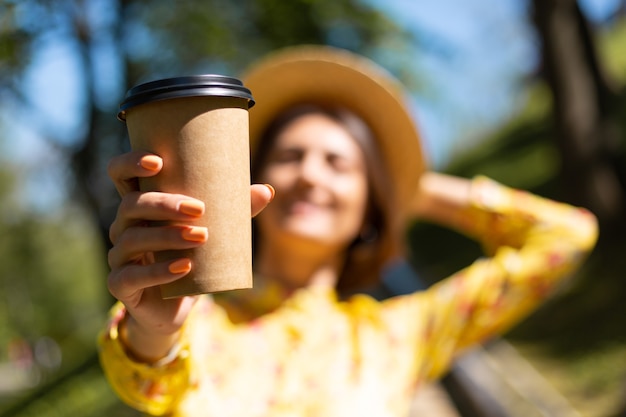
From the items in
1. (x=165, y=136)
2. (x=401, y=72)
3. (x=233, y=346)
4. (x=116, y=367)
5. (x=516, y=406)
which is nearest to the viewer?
(x=165, y=136)

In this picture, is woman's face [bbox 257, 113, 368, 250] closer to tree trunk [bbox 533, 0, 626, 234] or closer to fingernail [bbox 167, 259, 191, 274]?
fingernail [bbox 167, 259, 191, 274]

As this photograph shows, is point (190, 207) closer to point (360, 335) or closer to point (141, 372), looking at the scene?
point (141, 372)

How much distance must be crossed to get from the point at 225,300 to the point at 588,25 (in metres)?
7.45

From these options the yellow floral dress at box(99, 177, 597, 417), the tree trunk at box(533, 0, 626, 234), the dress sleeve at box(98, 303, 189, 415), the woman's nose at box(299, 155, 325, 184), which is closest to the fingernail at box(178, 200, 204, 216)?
the dress sleeve at box(98, 303, 189, 415)

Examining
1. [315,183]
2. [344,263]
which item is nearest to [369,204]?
[344,263]

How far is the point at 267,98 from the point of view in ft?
9.10

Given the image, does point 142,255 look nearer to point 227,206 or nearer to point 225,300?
point 227,206

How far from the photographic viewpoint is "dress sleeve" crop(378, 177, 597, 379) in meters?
2.59

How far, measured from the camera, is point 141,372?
1717 millimetres

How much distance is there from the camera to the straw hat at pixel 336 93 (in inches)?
109

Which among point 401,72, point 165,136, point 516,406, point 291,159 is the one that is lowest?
point 516,406

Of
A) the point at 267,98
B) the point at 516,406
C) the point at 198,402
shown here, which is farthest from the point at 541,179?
the point at 198,402

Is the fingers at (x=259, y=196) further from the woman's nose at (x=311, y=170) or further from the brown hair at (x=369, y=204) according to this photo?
the brown hair at (x=369, y=204)

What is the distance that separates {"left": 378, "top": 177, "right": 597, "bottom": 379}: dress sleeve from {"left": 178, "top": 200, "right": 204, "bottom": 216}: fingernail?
139cm
